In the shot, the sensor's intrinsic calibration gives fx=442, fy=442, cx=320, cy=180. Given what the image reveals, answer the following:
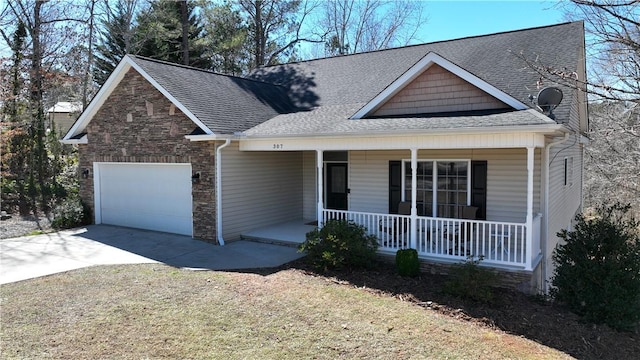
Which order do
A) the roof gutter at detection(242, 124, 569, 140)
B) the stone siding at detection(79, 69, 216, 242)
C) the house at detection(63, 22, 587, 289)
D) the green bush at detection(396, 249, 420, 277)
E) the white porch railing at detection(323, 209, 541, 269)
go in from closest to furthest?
the roof gutter at detection(242, 124, 569, 140) < the white porch railing at detection(323, 209, 541, 269) < the green bush at detection(396, 249, 420, 277) < the house at detection(63, 22, 587, 289) < the stone siding at detection(79, 69, 216, 242)

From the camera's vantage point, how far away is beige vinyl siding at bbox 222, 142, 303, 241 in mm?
11359

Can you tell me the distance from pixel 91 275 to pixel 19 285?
1.12 metres

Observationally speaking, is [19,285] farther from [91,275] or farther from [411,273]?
[411,273]

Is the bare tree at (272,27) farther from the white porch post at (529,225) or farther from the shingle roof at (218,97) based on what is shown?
the white porch post at (529,225)

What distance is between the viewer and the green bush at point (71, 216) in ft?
44.7

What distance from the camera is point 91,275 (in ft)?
27.1

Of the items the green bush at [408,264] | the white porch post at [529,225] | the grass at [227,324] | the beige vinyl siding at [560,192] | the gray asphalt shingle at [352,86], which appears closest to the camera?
the grass at [227,324]

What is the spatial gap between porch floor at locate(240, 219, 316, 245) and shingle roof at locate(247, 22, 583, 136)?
265 cm

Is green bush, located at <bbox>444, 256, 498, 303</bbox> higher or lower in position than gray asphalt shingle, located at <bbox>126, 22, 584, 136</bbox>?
lower

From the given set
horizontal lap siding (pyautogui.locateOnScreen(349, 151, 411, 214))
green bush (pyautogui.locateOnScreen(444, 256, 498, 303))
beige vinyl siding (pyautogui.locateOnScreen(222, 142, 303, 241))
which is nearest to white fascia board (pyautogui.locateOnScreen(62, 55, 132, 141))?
beige vinyl siding (pyautogui.locateOnScreen(222, 142, 303, 241))

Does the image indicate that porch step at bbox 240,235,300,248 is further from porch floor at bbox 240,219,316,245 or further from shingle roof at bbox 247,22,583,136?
shingle roof at bbox 247,22,583,136

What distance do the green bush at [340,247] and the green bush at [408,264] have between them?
0.60m

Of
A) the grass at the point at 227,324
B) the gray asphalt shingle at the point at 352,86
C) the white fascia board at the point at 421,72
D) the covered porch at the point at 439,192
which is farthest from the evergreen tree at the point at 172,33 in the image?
the grass at the point at 227,324

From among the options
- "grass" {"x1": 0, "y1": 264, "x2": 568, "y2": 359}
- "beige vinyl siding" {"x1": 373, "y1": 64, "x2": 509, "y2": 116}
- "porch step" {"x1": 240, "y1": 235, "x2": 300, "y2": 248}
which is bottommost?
"grass" {"x1": 0, "y1": 264, "x2": 568, "y2": 359}
